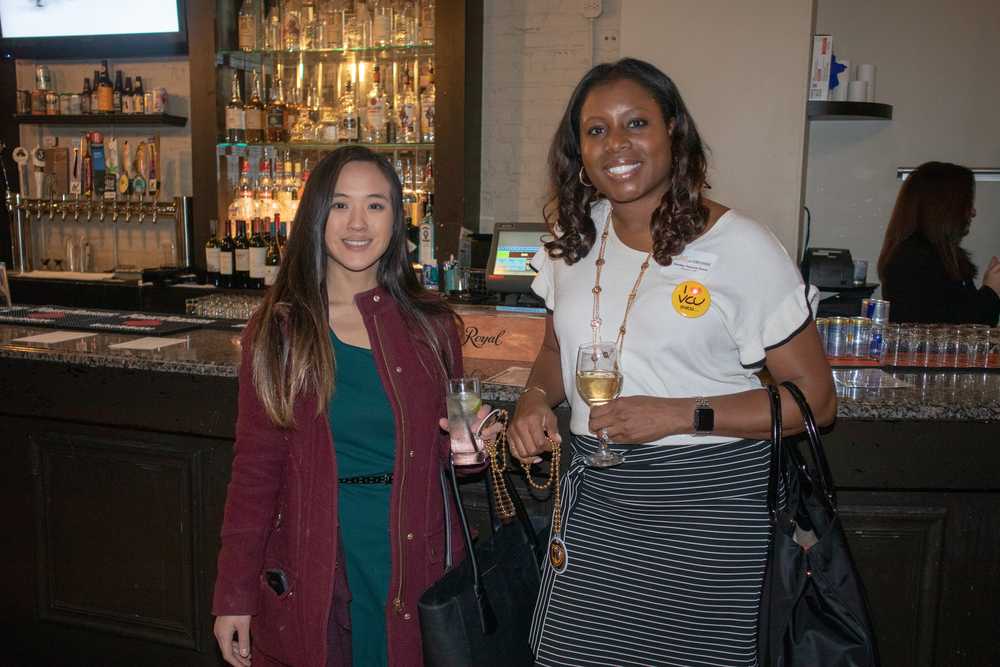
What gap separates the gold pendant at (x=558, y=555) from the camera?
5.16 feet

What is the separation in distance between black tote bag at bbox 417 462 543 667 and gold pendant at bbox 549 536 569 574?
79mm

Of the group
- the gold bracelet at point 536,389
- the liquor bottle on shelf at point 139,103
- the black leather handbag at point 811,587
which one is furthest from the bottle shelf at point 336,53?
the black leather handbag at point 811,587

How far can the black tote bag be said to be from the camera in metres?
1.49

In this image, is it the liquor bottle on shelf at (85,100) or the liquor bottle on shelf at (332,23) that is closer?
the liquor bottle on shelf at (332,23)

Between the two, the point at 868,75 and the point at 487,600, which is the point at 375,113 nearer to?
the point at 868,75

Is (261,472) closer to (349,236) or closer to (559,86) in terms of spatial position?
(349,236)

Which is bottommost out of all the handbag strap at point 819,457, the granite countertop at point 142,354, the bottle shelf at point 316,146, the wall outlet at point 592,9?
the granite countertop at point 142,354

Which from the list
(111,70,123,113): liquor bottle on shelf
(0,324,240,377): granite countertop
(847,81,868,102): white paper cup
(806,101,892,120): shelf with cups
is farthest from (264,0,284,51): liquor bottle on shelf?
(847,81,868,102): white paper cup

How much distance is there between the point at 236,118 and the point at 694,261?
4086 mm

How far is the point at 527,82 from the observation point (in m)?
5.08

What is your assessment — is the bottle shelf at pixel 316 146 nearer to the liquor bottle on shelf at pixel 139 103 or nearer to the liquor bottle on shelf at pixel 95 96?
the liquor bottle on shelf at pixel 139 103

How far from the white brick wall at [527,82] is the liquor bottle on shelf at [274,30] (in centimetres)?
119

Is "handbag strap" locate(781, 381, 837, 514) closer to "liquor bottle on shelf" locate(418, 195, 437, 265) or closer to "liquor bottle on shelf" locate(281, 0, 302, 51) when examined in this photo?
"liquor bottle on shelf" locate(418, 195, 437, 265)

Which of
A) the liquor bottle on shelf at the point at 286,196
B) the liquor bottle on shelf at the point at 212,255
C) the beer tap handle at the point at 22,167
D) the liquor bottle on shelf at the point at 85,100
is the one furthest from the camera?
the beer tap handle at the point at 22,167
